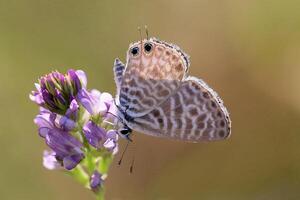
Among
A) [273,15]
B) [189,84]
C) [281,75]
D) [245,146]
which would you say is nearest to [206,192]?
[245,146]

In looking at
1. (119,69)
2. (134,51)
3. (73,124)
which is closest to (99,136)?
(73,124)

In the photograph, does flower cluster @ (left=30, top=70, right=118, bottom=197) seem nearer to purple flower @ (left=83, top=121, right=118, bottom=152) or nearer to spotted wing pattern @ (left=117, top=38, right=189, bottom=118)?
purple flower @ (left=83, top=121, right=118, bottom=152)

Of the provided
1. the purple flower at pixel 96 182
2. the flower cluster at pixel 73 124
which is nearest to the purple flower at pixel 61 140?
the flower cluster at pixel 73 124

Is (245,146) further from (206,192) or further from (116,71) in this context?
(116,71)

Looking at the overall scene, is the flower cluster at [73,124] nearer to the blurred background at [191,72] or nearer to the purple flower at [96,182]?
the purple flower at [96,182]

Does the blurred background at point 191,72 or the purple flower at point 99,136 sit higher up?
the blurred background at point 191,72

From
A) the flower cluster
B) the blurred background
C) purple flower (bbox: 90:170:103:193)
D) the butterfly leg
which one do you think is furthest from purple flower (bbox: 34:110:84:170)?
the blurred background
